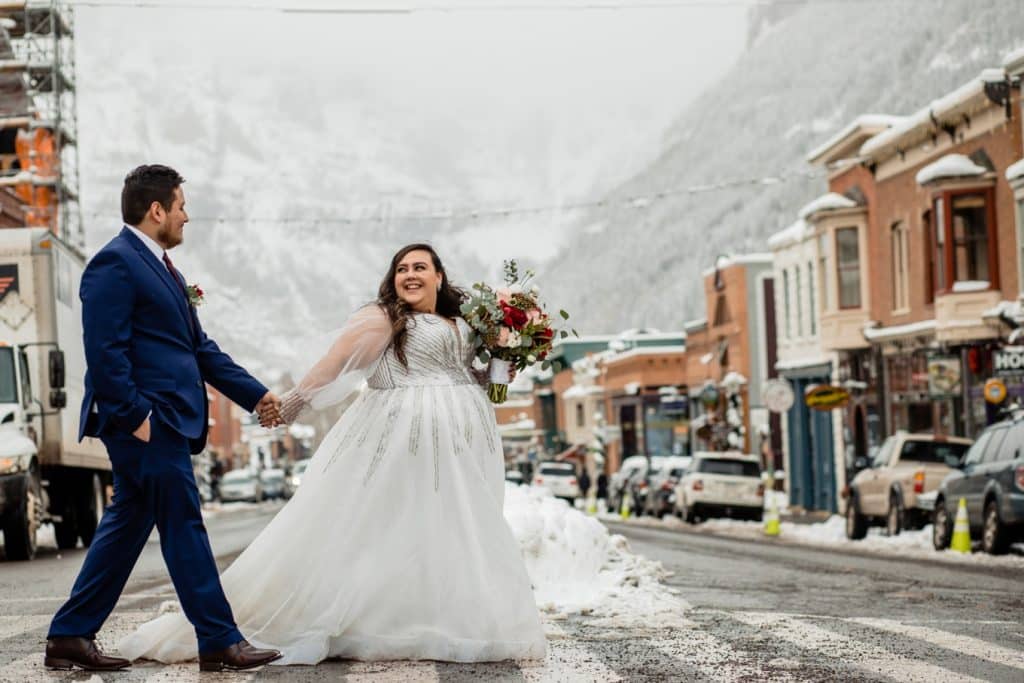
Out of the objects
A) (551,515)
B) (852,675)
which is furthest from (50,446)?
(852,675)

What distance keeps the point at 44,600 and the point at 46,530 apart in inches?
924

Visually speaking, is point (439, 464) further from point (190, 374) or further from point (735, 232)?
point (735, 232)

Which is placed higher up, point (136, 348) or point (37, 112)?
point (37, 112)

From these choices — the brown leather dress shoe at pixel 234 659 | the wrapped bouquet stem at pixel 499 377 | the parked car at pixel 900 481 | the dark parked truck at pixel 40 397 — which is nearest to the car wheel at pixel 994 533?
the parked car at pixel 900 481

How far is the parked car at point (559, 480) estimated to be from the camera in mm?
63312

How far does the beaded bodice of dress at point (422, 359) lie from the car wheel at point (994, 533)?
1455 centimetres

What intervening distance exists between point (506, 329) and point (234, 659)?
241 cm

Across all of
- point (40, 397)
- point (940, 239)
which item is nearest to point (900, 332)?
point (940, 239)

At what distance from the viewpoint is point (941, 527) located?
82.9 ft

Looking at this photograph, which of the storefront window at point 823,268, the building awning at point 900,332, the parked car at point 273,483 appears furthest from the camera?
the parked car at point 273,483

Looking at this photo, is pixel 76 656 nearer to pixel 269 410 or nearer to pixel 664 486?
pixel 269 410

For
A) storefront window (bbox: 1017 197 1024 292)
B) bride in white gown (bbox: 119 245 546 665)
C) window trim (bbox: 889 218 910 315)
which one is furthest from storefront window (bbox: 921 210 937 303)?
bride in white gown (bbox: 119 245 546 665)

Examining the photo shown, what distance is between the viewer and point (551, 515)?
16.1 meters

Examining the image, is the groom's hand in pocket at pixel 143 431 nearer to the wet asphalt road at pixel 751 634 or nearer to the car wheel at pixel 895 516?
the wet asphalt road at pixel 751 634
